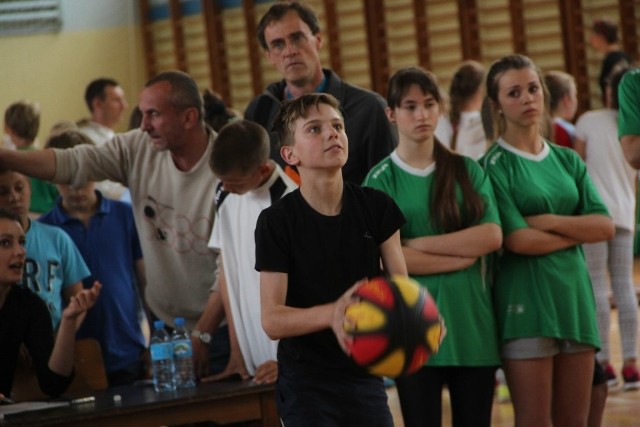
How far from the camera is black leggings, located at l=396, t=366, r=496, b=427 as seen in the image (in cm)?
355

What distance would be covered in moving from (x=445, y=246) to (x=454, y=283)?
0.43ft

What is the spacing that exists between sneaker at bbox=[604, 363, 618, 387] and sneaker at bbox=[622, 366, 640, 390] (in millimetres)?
69

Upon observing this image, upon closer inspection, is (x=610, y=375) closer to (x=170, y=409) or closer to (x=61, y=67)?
(x=170, y=409)

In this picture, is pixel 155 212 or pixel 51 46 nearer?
pixel 155 212

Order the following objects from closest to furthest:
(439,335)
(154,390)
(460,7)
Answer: (439,335)
(154,390)
(460,7)

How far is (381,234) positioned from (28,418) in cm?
125

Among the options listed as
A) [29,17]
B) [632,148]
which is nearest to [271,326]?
[632,148]

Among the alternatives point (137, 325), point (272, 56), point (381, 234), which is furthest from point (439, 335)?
point (137, 325)

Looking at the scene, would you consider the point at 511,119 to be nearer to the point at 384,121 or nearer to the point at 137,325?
the point at 384,121

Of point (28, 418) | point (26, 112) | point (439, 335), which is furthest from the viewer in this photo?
point (26, 112)

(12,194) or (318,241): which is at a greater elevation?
(12,194)

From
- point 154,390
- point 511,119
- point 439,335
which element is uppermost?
point 511,119

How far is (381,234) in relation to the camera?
296 cm

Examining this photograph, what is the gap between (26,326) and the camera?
397cm
